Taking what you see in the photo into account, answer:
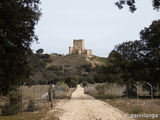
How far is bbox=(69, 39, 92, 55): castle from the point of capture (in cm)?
14462

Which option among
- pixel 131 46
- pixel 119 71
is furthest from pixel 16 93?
pixel 131 46

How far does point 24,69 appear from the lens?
48.3 ft

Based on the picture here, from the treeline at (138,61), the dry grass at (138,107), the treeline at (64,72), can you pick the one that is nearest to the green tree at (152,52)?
the treeline at (138,61)

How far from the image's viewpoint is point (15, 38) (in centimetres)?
1362

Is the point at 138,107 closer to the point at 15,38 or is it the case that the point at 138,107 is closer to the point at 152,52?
the point at 15,38

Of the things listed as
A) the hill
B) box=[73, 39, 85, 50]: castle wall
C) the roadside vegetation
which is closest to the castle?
box=[73, 39, 85, 50]: castle wall

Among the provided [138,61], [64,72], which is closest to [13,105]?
[138,61]

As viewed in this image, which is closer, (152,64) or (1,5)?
(1,5)

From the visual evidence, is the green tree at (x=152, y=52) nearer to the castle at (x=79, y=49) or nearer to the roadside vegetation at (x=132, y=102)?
the roadside vegetation at (x=132, y=102)

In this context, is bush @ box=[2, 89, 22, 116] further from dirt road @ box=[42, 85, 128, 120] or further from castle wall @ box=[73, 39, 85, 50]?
castle wall @ box=[73, 39, 85, 50]

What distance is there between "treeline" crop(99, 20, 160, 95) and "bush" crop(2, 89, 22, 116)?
52.5ft

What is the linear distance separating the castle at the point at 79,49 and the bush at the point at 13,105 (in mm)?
123235

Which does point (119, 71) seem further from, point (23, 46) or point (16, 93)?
point (23, 46)

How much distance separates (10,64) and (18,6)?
3.40m
